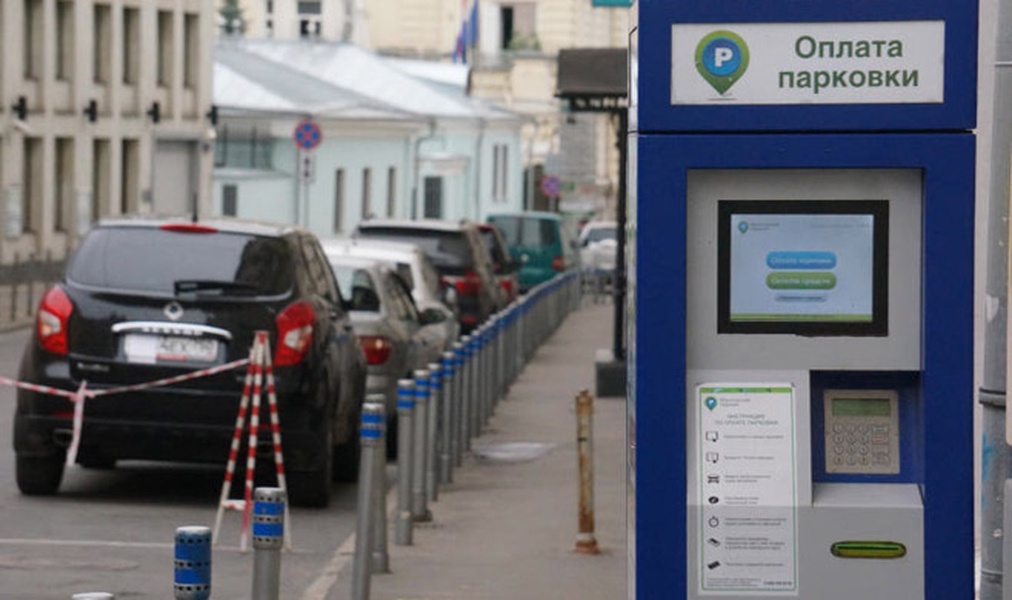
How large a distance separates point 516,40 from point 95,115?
37.4 meters

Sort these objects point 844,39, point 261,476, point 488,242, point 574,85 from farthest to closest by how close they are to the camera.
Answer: point 488,242 < point 574,85 < point 261,476 < point 844,39

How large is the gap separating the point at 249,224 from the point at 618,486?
337 centimetres

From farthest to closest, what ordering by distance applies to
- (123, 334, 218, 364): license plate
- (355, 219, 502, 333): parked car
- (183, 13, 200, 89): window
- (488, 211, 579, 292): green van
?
(183, 13, 200, 89): window < (488, 211, 579, 292): green van < (355, 219, 502, 333): parked car < (123, 334, 218, 364): license plate

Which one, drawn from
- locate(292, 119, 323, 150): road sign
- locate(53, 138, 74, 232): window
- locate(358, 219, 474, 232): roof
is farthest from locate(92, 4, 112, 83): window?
locate(358, 219, 474, 232): roof

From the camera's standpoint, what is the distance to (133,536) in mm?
13555

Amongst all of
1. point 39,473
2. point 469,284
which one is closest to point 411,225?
point 469,284

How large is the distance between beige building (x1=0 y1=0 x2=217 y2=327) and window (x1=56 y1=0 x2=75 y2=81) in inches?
0.7

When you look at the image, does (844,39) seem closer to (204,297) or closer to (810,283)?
(810,283)

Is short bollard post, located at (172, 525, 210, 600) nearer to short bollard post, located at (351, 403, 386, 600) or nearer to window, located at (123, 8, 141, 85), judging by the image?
short bollard post, located at (351, 403, 386, 600)

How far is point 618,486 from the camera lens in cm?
1697

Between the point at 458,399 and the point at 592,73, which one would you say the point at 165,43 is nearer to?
the point at 592,73

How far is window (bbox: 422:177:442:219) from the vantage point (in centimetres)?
6956

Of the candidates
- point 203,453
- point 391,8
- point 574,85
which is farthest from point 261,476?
point 391,8

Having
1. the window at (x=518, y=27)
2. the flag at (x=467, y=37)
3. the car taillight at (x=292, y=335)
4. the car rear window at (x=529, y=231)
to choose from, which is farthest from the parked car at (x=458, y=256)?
the window at (x=518, y=27)
